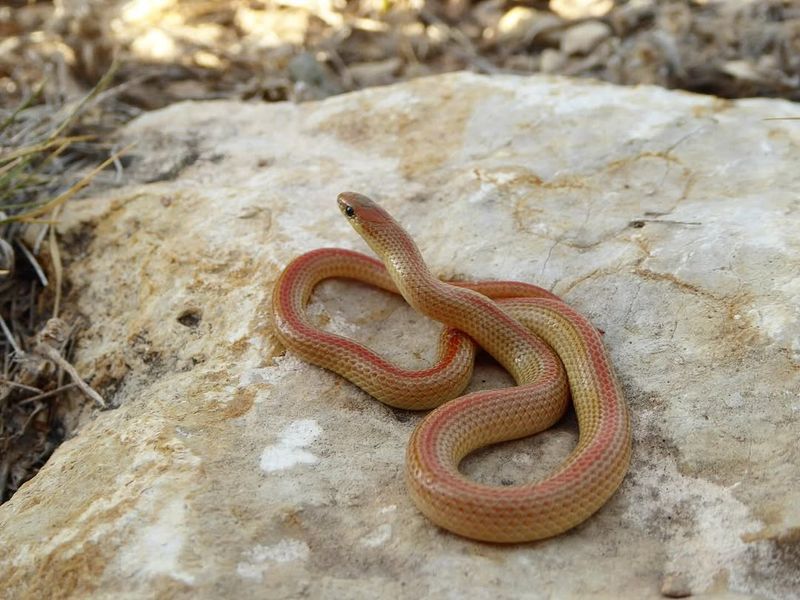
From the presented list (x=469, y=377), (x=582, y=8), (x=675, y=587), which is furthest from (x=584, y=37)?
(x=675, y=587)

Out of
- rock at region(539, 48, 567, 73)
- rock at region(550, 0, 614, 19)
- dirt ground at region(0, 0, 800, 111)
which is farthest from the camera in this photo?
rock at region(550, 0, 614, 19)

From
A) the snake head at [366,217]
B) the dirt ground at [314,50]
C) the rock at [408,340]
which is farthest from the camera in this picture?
the dirt ground at [314,50]

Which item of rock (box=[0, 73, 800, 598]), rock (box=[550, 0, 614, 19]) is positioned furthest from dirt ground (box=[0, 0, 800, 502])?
rock (box=[0, 73, 800, 598])

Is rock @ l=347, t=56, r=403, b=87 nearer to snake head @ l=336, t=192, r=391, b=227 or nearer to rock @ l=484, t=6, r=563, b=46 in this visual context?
rock @ l=484, t=6, r=563, b=46

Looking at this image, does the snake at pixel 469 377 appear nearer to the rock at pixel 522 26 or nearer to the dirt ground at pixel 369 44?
the dirt ground at pixel 369 44

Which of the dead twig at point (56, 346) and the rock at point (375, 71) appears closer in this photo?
the dead twig at point (56, 346)

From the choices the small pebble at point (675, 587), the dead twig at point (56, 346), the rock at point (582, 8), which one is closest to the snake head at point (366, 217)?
the dead twig at point (56, 346)

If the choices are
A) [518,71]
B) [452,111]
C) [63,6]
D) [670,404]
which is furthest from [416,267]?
[63,6]
